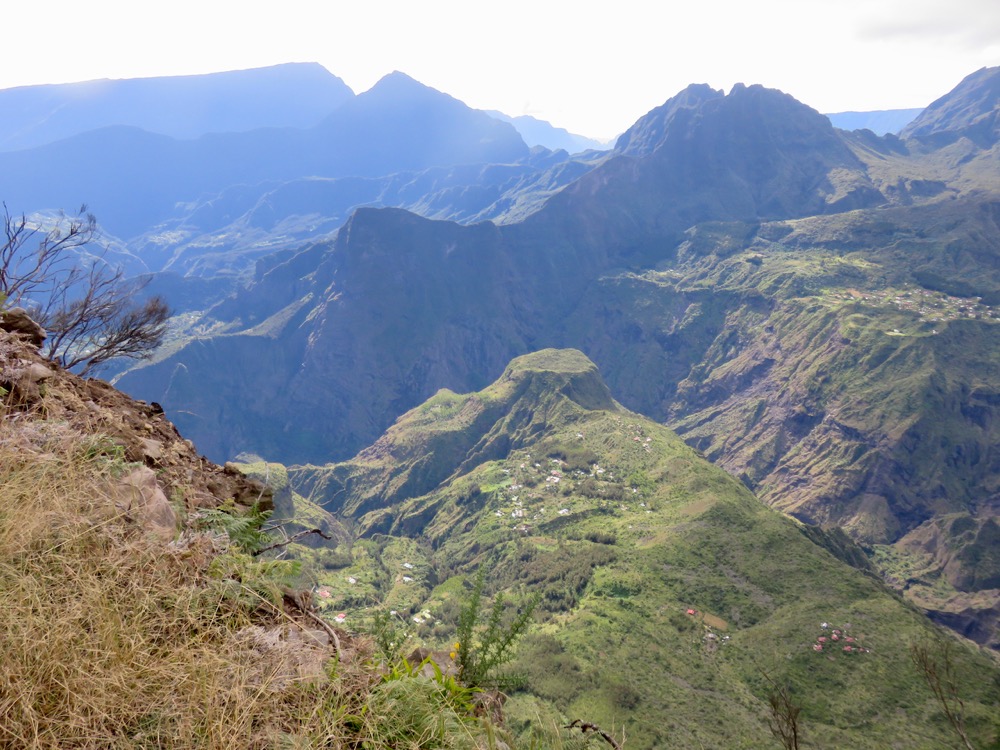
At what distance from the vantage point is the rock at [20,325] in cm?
866

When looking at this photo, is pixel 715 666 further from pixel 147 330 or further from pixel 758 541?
pixel 147 330

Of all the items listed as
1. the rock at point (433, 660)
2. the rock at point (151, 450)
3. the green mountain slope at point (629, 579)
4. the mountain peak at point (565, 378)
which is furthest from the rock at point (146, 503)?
the mountain peak at point (565, 378)

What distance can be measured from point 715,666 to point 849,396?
131773mm

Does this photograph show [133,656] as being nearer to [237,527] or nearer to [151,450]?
[237,527]

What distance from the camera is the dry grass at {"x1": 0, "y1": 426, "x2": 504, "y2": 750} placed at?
3.35 m

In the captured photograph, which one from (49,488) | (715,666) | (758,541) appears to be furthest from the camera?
A: (758,541)

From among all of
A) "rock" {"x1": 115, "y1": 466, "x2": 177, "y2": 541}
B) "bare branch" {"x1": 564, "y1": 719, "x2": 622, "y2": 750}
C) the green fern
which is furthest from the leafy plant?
"rock" {"x1": 115, "y1": 466, "x2": 177, "y2": 541}

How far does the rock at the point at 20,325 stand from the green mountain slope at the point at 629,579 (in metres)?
6.44

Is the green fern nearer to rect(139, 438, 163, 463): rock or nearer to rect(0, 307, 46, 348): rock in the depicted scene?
rect(139, 438, 163, 463): rock

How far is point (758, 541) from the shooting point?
2904 inches

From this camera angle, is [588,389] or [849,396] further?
[849,396]

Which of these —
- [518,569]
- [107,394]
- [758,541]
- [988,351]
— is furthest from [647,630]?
[988,351]

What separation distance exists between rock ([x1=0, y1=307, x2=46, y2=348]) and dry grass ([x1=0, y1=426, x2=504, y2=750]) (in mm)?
4737

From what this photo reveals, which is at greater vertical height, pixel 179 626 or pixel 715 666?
pixel 179 626
